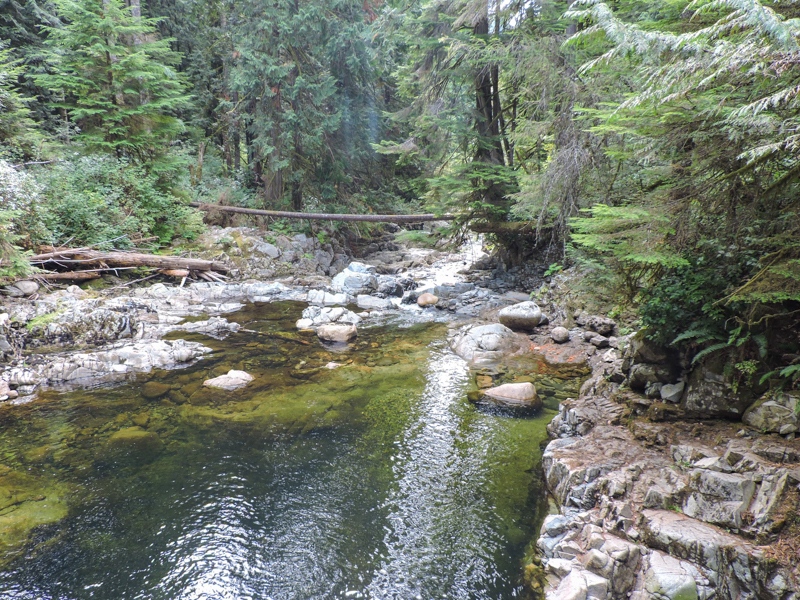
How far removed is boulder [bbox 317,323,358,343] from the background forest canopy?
517cm

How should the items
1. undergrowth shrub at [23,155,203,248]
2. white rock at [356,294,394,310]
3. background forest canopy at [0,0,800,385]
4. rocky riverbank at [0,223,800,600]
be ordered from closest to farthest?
rocky riverbank at [0,223,800,600] < background forest canopy at [0,0,800,385] < undergrowth shrub at [23,155,203,248] < white rock at [356,294,394,310]

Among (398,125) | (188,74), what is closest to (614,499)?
(398,125)

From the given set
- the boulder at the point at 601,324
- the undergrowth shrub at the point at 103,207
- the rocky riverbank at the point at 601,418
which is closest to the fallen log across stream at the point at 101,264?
the undergrowth shrub at the point at 103,207

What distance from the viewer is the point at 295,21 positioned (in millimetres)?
16453

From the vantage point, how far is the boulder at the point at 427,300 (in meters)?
13.2

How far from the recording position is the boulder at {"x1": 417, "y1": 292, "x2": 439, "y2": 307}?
13180mm

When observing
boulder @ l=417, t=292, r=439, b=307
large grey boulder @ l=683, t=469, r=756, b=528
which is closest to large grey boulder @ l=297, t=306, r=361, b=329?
boulder @ l=417, t=292, r=439, b=307

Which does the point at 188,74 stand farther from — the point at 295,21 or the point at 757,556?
the point at 757,556

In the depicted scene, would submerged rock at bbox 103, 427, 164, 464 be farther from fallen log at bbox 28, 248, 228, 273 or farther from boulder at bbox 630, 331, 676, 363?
fallen log at bbox 28, 248, 228, 273

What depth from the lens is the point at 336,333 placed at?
392 inches

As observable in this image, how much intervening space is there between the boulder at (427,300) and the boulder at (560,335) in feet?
14.5

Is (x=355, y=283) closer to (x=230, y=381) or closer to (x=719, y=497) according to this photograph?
(x=230, y=381)

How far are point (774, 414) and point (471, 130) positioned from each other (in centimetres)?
1088

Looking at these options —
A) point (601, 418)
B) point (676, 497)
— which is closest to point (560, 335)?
point (601, 418)
